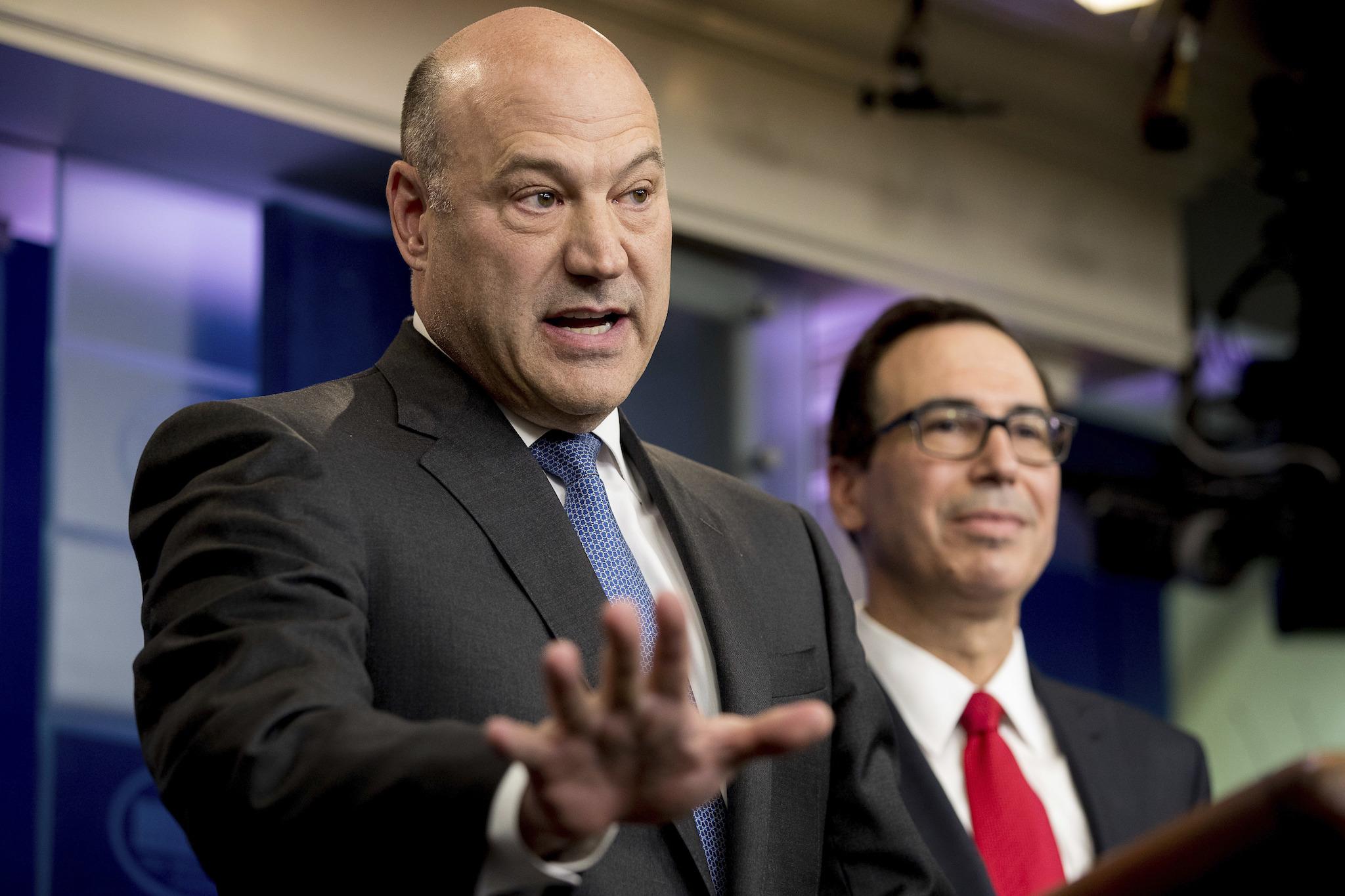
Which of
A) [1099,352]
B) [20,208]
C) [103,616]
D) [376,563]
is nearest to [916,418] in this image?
[376,563]

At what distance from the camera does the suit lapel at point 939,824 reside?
2.09 meters

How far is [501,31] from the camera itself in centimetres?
163

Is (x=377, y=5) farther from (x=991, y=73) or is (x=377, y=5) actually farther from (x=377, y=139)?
(x=991, y=73)

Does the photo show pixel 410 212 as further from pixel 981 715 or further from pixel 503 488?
pixel 981 715

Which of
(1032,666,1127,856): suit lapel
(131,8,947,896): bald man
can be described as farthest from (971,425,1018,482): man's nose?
(131,8,947,896): bald man

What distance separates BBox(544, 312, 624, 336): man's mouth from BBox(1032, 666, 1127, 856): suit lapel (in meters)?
1.22

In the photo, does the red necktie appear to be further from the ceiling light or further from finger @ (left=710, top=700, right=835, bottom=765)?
the ceiling light

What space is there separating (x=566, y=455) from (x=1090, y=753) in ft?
4.01

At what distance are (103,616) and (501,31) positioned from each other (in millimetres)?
1897

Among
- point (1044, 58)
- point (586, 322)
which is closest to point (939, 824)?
point (586, 322)

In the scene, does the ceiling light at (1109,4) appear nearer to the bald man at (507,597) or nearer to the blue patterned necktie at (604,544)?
the bald man at (507,597)

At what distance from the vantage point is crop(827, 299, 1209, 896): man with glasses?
228cm

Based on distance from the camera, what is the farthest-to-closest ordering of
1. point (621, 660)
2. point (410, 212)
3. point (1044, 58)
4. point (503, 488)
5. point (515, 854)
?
point (1044, 58), point (410, 212), point (503, 488), point (515, 854), point (621, 660)

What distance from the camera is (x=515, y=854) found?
1035mm
